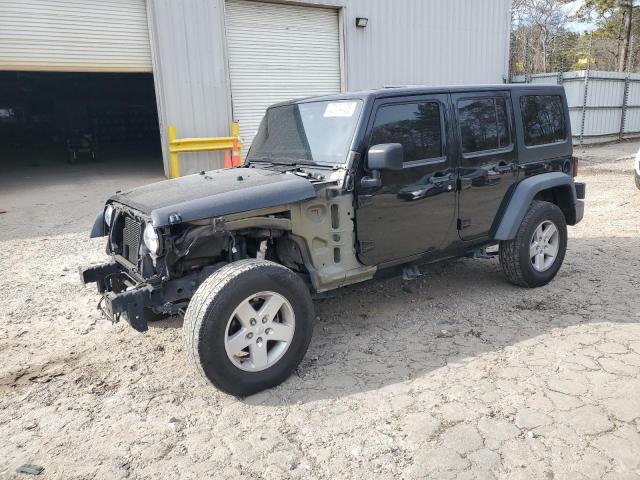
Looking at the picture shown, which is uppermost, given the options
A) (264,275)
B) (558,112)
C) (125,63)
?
(125,63)

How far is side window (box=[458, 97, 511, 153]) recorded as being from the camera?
4461mm

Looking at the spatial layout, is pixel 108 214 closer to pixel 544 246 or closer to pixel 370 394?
pixel 370 394

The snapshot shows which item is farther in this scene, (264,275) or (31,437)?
(264,275)

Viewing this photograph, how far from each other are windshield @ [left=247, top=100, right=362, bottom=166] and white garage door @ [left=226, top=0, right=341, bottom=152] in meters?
7.17

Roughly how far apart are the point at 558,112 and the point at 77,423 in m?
5.05

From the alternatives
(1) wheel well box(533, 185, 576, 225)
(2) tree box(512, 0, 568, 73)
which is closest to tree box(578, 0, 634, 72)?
(2) tree box(512, 0, 568, 73)

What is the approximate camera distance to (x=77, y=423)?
3168mm

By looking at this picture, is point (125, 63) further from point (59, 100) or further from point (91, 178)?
point (59, 100)

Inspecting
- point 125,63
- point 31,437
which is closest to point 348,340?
point 31,437

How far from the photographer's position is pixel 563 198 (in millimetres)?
5363

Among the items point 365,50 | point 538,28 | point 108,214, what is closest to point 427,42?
point 365,50

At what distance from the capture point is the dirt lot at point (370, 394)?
9.01 feet

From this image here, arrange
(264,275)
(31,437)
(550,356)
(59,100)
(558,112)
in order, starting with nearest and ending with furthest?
1. (31,437)
2. (264,275)
3. (550,356)
4. (558,112)
5. (59,100)

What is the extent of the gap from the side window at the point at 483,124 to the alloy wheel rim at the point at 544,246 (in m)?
0.94
